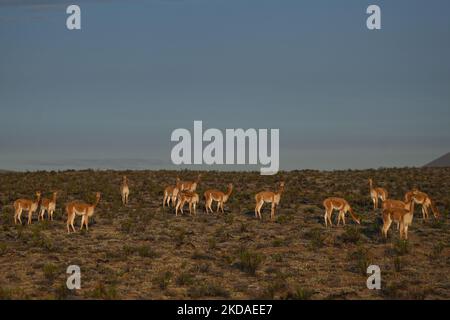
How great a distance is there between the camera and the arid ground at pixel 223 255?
53.6 feet

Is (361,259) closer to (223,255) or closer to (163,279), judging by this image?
(223,255)

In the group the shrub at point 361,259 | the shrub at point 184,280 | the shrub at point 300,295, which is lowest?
the shrub at point 300,295

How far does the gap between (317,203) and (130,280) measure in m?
17.9

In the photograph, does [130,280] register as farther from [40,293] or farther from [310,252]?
[310,252]

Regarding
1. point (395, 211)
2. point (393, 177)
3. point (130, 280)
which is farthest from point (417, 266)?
point (393, 177)

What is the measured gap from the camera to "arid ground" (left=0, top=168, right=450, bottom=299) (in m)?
16.3

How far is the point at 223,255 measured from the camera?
66.4ft

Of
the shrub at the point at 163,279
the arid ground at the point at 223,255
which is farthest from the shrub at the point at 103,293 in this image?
the shrub at the point at 163,279

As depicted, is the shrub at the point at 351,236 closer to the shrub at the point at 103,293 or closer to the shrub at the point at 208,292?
the shrub at the point at 208,292

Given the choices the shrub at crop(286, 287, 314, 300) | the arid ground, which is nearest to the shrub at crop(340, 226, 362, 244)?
the arid ground

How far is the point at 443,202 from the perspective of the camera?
3303 centimetres

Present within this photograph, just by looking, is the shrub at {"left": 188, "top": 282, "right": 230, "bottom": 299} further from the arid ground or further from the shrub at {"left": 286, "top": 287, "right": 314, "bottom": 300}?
the shrub at {"left": 286, "top": 287, "right": 314, "bottom": 300}

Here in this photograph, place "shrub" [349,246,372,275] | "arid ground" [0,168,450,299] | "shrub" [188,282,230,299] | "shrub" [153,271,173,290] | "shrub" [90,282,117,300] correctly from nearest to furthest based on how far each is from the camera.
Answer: "shrub" [90,282,117,300] < "shrub" [188,282,230,299] < "arid ground" [0,168,450,299] < "shrub" [153,271,173,290] < "shrub" [349,246,372,275]

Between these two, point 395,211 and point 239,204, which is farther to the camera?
point 239,204
